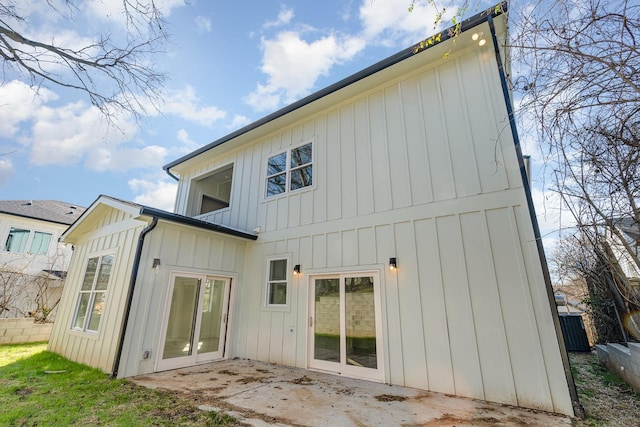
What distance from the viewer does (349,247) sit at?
582cm

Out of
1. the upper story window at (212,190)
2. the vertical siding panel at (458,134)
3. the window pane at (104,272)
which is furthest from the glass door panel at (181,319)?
the vertical siding panel at (458,134)

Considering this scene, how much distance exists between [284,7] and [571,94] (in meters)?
5.43

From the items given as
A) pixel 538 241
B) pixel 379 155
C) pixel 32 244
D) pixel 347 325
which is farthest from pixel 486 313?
pixel 32 244

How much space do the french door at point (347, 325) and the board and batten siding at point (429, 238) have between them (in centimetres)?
21

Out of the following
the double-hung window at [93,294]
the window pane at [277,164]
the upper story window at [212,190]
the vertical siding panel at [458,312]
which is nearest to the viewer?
the vertical siding panel at [458,312]

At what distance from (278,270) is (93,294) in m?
4.24

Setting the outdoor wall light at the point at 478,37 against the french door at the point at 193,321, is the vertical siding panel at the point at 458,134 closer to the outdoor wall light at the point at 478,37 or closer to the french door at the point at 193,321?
the outdoor wall light at the point at 478,37

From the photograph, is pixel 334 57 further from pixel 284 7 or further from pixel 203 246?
pixel 203 246

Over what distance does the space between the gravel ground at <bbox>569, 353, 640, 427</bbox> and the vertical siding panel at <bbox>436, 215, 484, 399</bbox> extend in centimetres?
118

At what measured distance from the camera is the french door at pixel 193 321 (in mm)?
5688

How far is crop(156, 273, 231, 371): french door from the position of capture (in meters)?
5.69

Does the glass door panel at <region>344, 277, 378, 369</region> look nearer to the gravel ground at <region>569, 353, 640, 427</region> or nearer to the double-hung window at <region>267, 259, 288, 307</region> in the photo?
the double-hung window at <region>267, 259, 288, 307</region>

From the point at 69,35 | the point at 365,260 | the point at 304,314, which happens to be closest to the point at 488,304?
the point at 365,260

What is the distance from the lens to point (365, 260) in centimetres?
553
